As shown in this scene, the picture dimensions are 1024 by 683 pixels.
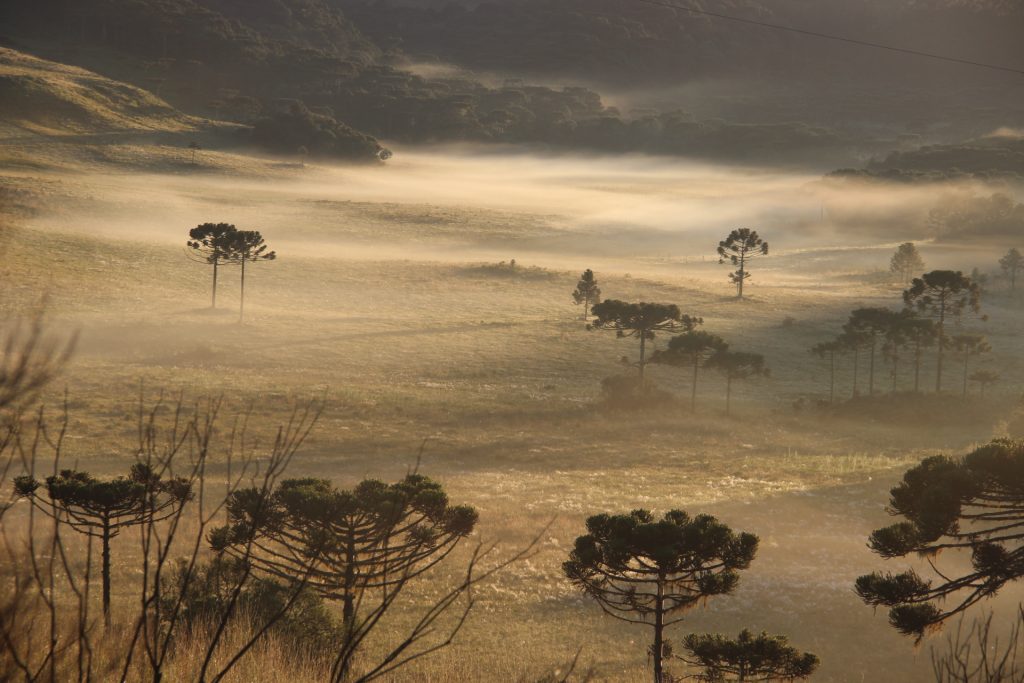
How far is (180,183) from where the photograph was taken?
16788cm

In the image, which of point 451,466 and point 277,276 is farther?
point 277,276

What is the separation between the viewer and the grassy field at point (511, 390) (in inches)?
925

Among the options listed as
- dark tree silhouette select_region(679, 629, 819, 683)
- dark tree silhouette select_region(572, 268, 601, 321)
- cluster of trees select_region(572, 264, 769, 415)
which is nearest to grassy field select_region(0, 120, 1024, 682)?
dark tree silhouette select_region(572, 268, 601, 321)

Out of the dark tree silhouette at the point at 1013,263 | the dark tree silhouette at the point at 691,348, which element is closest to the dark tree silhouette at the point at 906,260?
the dark tree silhouette at the point at 1013,263

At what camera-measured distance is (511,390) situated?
5978 centimetres

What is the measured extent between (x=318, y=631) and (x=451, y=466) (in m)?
25.8

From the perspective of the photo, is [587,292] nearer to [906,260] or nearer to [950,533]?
[906,260]

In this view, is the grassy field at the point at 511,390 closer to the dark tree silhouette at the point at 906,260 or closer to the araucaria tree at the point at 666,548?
the araucaria tree at the point at 666,548

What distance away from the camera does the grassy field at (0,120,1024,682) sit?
2348 cm

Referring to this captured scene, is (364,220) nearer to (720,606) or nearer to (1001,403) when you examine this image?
(1001,403)

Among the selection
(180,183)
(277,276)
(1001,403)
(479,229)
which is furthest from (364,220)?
(1001,403)

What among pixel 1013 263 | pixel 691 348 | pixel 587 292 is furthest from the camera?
pixel 1013 263

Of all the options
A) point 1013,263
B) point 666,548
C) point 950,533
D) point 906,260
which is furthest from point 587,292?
point 950,533

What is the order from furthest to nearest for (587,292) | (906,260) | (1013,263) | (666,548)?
(906,260), (1013,263), (587,292), (666,548)
